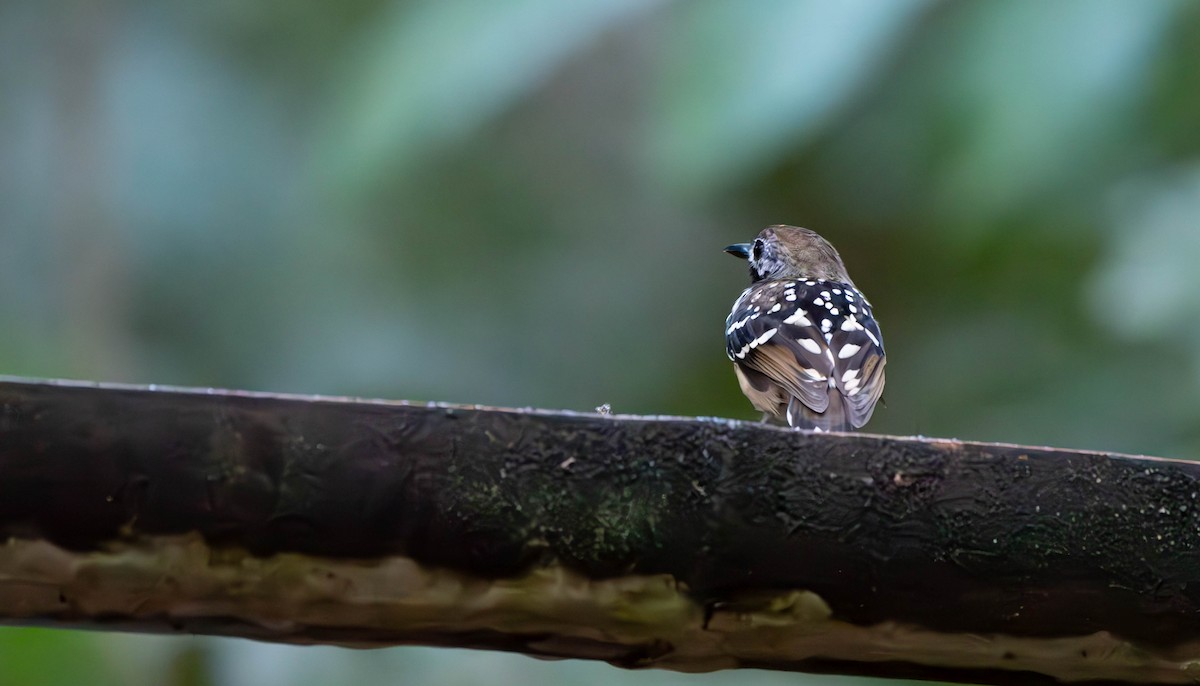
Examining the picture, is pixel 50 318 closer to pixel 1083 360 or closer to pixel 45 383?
pixel 1083 360

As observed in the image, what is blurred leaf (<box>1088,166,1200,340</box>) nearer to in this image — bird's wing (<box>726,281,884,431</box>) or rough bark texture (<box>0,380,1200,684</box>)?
bird's wing (<box>726,281,884,431</box>)

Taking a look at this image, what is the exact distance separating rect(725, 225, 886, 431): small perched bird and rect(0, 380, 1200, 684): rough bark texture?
5.70 ft

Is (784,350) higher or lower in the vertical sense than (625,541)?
higher

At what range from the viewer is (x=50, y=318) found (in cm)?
769

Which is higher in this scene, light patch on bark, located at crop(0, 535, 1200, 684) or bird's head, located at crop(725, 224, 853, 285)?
bird's head, located at crop(725, 224, 853, 285)

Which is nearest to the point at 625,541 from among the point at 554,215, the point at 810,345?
the point at 810,345

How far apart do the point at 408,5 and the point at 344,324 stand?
9.31 ft

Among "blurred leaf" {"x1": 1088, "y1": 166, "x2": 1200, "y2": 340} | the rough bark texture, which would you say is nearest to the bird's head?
"blurred leaf" {"x1": 1088, "y1": 166, "x2": 1200, "y2": 340}

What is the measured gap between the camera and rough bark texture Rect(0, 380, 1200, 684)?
1284mm

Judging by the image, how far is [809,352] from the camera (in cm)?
338

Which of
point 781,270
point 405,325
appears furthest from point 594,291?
point 781,270

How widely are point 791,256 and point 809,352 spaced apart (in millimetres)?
952

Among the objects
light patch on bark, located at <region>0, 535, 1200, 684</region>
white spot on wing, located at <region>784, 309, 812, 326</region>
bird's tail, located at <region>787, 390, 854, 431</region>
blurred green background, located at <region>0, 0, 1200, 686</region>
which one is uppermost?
blurred green background, located at <region>0, 0, 1200, 686</region>

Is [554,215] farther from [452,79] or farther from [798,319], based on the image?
[798,319]
